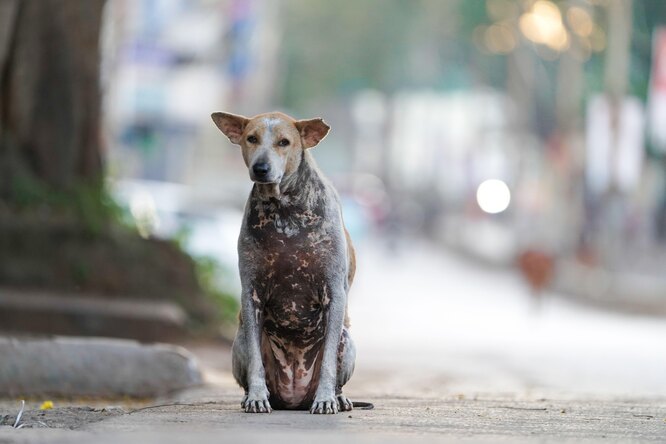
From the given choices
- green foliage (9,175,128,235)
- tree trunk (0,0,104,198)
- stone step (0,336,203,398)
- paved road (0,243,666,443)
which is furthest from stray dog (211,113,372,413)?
tree trunk (0,0,104,198)

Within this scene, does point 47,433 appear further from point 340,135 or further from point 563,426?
point 340,135

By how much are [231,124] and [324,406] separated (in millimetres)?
1583

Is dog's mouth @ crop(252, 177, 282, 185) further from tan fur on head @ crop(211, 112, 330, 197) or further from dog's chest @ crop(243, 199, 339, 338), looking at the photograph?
dog's chest @ crop(243, 199, 339, 338)

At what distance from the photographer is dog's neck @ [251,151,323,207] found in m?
7.69

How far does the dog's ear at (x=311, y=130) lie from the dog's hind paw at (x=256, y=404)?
4.50 feet

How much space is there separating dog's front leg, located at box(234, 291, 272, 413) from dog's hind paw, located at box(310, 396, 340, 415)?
241 millimetres

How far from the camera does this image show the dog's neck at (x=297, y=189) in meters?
7.69

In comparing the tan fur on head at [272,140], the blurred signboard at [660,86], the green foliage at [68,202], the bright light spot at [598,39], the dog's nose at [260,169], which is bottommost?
the dog's nose at [260,169]

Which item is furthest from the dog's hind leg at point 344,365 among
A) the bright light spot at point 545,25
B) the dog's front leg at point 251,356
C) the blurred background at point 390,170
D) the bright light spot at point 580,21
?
the bright light spot at point 580,21

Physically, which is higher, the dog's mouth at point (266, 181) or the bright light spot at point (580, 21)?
the bright light spot at point (580, 21)

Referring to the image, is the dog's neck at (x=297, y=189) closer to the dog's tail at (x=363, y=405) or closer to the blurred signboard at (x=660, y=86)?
the dog's tail at (x=363, y=405)

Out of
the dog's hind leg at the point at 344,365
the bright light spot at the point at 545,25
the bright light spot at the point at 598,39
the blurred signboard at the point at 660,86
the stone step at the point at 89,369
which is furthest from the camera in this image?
the bright light spot at the point at 598,39

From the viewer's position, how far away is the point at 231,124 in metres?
7.74

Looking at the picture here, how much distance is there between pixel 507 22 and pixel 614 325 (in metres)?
23.5
